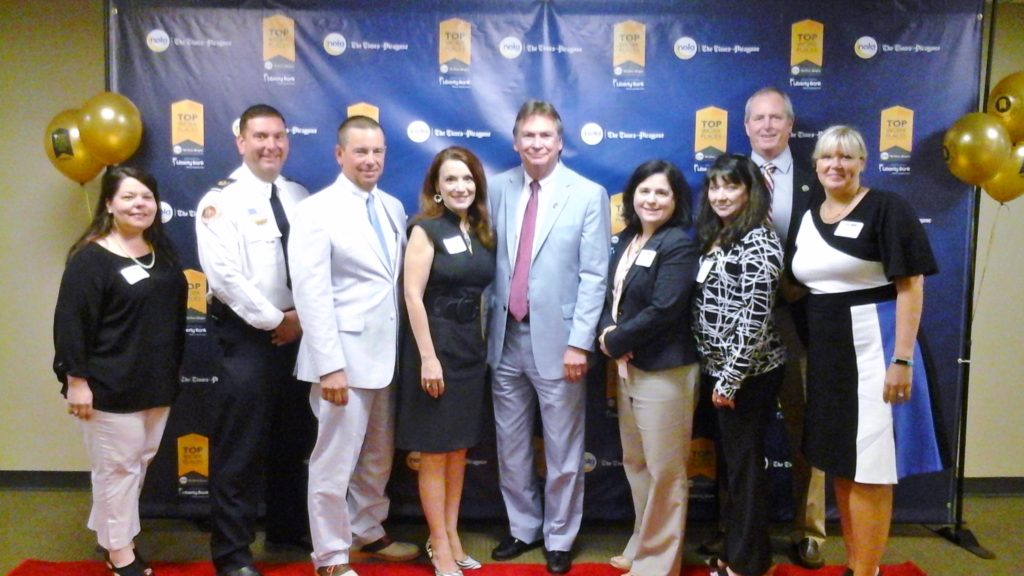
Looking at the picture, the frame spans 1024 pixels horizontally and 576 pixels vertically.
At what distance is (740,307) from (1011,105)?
1.89 meters

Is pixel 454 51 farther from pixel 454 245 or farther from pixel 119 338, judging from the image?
pixel 119 338

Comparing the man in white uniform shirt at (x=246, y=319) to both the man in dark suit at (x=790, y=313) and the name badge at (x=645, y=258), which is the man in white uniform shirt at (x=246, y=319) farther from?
the man in dark suit at (x=790, y=313)

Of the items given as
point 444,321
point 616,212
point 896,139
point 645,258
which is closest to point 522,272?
point 444,321

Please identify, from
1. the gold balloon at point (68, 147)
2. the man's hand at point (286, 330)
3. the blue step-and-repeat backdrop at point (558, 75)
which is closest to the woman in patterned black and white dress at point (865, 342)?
the blue step-and-repeat backdrop at point (558, 75)

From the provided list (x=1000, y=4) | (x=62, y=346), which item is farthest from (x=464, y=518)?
(x=1000, y=4)

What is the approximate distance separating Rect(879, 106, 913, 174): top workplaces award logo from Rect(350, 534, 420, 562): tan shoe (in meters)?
2.75

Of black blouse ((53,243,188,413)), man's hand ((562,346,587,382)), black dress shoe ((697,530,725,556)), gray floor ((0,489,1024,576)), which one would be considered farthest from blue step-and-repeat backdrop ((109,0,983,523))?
black dress shoe ((697,530,725,556))

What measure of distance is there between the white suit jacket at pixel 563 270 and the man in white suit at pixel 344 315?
1.67 ft

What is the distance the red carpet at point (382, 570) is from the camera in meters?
2.96

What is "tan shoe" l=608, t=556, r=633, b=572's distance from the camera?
300 centimetres

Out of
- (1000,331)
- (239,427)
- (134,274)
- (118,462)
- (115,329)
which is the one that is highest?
(134,274)

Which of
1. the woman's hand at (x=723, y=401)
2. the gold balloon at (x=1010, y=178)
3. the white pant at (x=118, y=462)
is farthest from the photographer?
the gold balloon at (x=1010, y=178)

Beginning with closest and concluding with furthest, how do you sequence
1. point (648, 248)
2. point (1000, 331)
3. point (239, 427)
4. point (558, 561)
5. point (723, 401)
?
1. point (723, 401)
2. point (648, 248)
3. point (239, 427)
4. point (558, 561)
5. point (1000, 331)

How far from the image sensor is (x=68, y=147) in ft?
10.6
